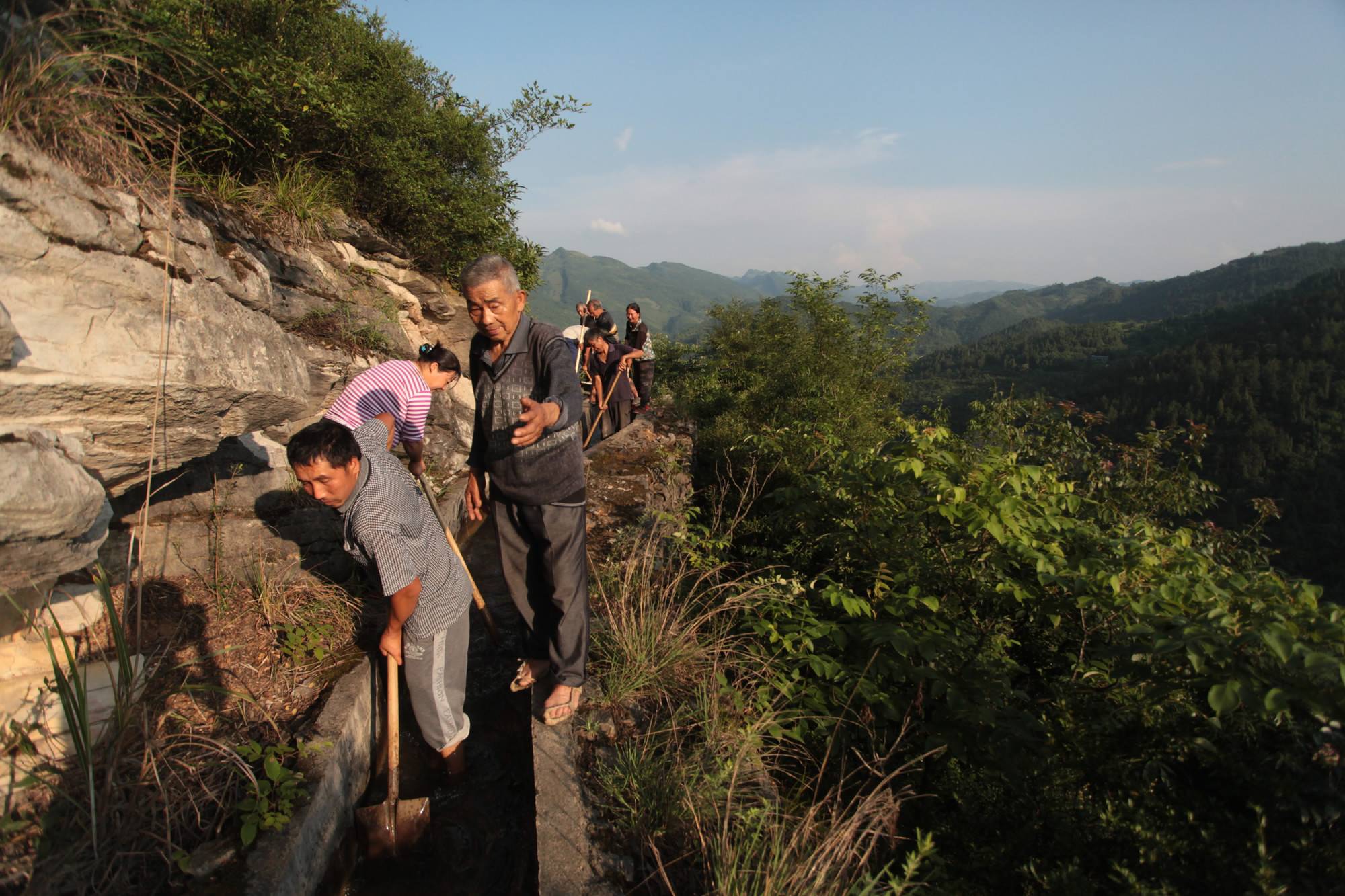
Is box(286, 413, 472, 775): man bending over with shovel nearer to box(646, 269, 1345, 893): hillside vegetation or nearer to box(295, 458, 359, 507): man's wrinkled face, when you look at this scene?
box(295, 458, 359, 507): man's wrinkled face

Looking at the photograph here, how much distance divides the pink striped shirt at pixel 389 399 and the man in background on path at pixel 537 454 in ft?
3.51

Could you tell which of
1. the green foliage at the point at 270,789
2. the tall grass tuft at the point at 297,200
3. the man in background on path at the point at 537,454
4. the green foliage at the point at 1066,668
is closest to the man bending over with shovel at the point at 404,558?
the man in background on path at the point at 537,454

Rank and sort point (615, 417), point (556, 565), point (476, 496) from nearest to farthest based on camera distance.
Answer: point (556, 565)
point (476, 496)
point (615, 417)

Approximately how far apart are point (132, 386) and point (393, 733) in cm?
185

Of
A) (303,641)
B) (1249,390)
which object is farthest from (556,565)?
(1249,390)

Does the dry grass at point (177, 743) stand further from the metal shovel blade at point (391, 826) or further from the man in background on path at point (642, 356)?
the man in background on path at point (642, 356)

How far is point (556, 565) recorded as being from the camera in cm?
291

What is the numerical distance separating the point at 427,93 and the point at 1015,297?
21447cm

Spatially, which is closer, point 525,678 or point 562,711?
point 562,711

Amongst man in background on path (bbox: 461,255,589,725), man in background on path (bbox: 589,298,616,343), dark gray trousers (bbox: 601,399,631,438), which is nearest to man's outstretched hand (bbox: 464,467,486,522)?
man in background on path (bbox: 461,255,589,725)

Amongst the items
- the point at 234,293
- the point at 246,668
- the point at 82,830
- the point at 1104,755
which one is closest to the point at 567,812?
the point at 82,830

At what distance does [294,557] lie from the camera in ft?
12.1

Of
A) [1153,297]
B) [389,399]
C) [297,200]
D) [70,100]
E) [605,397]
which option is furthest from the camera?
[1153,297]

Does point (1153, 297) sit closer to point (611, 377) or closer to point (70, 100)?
point (611, 377)
